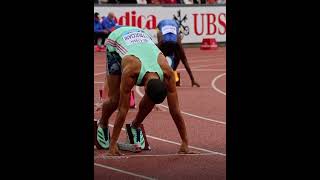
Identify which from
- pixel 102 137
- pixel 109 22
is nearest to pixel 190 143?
pixel 102 137

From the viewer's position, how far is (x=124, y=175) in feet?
35.4

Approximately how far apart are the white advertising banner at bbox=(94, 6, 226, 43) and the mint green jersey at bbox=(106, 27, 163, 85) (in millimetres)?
21072

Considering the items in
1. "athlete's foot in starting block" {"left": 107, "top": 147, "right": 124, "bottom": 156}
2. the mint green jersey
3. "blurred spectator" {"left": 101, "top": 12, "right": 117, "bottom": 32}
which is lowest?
"athlete's foot in starting block" {"left": 107, "top": 147, "right": 124, "bottom": 156}

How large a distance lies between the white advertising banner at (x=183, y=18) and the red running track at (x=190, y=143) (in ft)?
41.1

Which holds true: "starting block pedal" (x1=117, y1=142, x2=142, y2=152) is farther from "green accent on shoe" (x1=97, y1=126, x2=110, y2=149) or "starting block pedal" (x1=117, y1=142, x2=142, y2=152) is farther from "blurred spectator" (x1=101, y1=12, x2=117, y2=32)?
"blurred spectator" (x1=101, y1=12, x2=117, y2=32)

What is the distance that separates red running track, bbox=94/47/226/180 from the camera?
10977 millimetres

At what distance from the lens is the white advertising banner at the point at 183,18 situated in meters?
34.3

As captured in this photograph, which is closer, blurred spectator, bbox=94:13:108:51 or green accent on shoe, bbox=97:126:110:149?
green accent on shoe, bbox=97:126:110:149

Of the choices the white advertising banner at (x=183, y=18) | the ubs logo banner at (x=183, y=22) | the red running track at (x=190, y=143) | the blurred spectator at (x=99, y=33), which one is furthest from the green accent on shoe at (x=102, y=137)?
the ubs logo banner at (x=183, y=22)

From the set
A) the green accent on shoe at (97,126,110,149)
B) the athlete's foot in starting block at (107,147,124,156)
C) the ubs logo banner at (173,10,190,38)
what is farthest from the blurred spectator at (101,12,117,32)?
the athlete's foot in starting block at (107,147,124,156)
